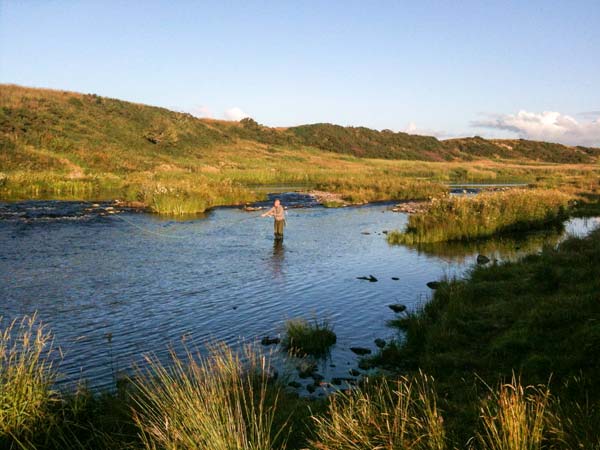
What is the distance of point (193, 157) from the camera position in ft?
263

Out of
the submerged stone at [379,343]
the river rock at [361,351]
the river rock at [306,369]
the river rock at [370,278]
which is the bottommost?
the river rock at [306,369]

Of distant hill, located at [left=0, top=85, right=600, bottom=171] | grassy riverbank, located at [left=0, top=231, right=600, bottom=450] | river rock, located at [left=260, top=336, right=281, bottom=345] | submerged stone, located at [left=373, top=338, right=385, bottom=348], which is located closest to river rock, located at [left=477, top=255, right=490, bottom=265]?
grassy riverbank, located at [left=0, top=231, right=600, bottom=450]

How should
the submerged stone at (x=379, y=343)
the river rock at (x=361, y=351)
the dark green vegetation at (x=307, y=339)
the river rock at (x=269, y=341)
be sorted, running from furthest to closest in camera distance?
the river rock at (x=269, y=341), the submerged stone at (x=379, y=343), the dark green vegetation at (x=307, y=339), the river rock at (x=361, y=351)

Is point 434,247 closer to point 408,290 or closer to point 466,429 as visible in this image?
point 408,290

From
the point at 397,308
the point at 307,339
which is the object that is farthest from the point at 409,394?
the point at 397,308

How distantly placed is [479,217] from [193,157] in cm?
6121

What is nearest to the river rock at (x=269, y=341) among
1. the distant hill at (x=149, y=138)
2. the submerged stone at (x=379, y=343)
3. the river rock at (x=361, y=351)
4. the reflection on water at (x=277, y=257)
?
the river rock at (x=361, y=351)

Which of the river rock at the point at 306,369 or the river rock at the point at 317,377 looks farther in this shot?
the river rock at the point at 306,369

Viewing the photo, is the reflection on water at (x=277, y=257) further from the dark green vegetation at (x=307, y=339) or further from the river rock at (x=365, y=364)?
the river rock at (x=365, y=364)

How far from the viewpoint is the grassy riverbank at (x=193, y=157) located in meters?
42.8

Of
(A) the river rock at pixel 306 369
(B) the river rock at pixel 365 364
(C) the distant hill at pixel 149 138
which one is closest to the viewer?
(A) the river rock at pixel 306 369

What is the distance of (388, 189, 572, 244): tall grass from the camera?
24.8m

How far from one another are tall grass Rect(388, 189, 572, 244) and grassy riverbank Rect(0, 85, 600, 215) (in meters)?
16.3

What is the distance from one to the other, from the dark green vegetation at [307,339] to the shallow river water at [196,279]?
12.6 inches
